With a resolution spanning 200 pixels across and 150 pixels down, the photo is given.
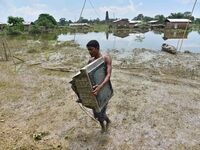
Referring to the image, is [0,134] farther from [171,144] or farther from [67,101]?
[171,144]

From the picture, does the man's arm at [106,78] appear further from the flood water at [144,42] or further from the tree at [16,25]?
the tree at [16,25]

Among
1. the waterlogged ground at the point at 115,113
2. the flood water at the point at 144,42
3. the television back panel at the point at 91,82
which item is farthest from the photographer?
the flood water at the point at 144,42

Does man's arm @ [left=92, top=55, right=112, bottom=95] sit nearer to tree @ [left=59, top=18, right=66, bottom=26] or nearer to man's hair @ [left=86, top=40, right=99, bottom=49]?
man's hair @ [left=86, top=40, right=99, bottom=49]

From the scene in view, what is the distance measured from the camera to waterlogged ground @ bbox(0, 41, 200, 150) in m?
3.96

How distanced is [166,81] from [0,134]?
212 inches

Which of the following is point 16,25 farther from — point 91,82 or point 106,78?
point 91,82

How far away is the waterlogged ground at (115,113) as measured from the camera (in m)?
3.96

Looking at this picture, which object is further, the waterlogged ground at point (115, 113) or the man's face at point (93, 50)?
the waterlogged ground at point (115, 113)

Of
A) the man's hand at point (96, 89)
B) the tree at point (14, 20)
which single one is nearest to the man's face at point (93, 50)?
the man's hand at point (96, 89)

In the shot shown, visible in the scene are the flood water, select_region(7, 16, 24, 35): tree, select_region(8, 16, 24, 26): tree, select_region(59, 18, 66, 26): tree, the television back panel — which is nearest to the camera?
the television back panel

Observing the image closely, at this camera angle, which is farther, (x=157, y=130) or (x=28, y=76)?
(x=28, y=76)

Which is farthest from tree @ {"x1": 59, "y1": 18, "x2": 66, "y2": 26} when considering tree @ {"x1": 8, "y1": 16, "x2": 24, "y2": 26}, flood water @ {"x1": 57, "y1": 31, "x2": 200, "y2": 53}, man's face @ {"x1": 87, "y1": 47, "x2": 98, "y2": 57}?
man's face @ {"x1": 87, "y1": 47, "x2": 98, "y2": 57}

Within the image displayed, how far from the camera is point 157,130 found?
4297 millimetres

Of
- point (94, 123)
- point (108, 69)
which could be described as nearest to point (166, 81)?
point (94, 123)
